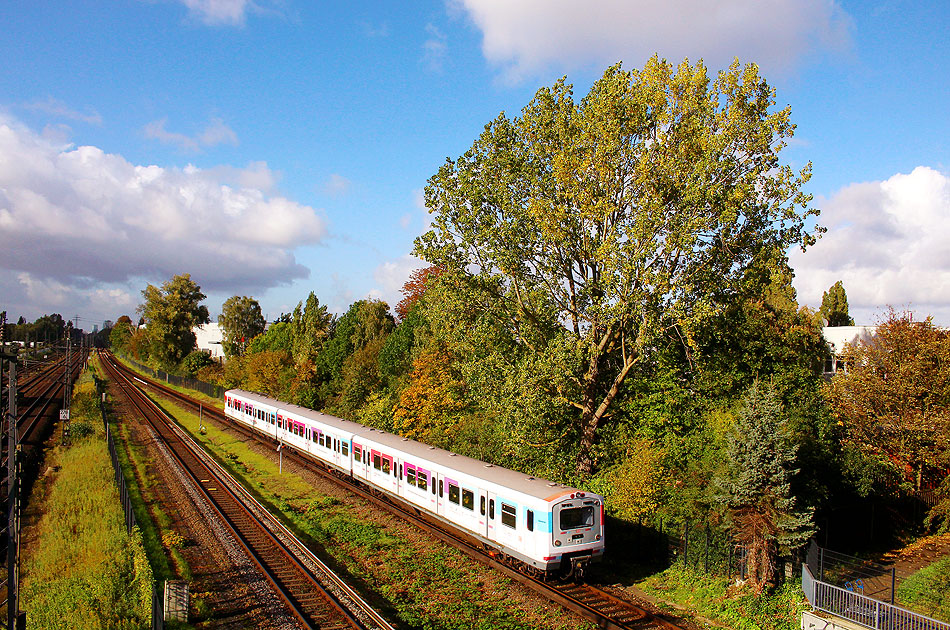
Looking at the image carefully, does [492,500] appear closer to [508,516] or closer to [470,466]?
[508,516]

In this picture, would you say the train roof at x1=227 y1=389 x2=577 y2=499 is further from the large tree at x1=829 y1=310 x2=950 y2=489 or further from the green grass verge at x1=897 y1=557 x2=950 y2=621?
the large tree at x1=829 y1=310 x2=950 y2=489

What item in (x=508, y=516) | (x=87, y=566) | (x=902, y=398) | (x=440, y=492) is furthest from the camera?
(x=902, y=398)

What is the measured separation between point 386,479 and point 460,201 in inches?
473

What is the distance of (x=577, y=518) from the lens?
1681 cm

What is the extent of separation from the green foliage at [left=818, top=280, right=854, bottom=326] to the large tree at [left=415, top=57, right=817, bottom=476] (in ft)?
157

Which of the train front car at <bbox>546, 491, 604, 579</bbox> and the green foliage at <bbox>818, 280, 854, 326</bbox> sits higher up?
the green foliage at <bbox>818, 280, 854, 326</bbox>

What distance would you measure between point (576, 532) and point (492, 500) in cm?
277

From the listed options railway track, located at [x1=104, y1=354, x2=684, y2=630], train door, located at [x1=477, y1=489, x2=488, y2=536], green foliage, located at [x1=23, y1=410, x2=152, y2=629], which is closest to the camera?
green foliage, located at [x1=23, y1=410, x2=152, y2=629]

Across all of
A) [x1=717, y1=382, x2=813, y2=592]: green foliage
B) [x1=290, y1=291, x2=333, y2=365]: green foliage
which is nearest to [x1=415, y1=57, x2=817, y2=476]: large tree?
[x1=717, y1=382, x2=813, y2=592]: green foliage

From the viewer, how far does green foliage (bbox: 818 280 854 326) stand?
61.2m

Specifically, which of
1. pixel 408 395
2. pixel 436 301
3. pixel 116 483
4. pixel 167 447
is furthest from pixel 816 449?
pixel 167 447

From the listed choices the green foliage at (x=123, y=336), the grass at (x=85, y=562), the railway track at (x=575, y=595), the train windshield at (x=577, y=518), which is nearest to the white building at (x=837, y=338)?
the train windshield at (x=577, y=518)

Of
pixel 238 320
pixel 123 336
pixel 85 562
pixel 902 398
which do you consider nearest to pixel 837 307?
pixel 902 398

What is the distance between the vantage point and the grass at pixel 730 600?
48.6 ft
